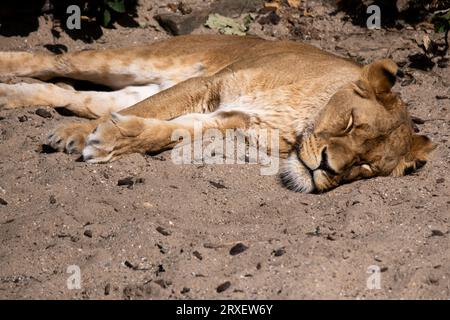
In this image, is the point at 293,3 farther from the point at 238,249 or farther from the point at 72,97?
the point at 238,249

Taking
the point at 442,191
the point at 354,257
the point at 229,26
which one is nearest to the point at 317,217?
the point at 354,257

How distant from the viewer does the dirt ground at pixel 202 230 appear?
3762 millimetres

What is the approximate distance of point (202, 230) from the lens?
14.2 feet

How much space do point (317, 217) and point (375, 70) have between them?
46.7 inches

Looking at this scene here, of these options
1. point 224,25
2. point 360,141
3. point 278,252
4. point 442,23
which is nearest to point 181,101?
point 360,141

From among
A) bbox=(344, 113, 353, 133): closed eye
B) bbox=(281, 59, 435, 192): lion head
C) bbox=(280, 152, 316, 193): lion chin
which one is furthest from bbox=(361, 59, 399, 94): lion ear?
bbox=(280, 152, 316, 193): lion chin

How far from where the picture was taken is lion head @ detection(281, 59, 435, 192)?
4910mm

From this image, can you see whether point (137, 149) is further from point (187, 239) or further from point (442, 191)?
point (442, 191)

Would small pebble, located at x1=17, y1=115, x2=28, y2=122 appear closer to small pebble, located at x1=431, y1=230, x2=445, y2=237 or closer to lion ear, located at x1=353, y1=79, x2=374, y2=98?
lion ear, located at x1=353, y1=79, x2=374, y2=98

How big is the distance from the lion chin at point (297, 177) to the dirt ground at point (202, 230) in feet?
0.17

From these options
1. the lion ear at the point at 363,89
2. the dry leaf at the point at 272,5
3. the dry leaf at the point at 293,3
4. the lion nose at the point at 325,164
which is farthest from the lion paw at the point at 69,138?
the dry leaf at the point at 293,3

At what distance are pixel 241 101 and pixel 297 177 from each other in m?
0.78

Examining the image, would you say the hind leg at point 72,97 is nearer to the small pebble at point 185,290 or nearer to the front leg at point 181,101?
the front leg at point 181,101

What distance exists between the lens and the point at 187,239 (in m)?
4.20
